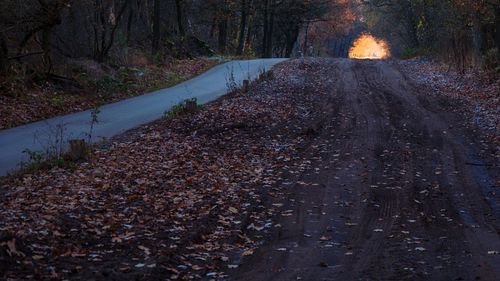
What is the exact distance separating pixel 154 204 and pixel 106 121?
8032 millimetres

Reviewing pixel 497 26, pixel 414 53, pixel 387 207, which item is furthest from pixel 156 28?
pixel 387 207

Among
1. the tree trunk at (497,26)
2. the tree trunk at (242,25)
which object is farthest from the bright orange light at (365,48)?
the tree trunk at (497,26)

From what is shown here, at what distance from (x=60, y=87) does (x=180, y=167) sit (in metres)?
10.2

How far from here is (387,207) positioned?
898cm

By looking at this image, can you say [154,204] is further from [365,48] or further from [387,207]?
[365,48]

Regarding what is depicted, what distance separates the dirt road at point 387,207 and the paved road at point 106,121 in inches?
208

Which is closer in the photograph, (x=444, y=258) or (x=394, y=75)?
(x=444, y=258)

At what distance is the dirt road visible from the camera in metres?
6.46

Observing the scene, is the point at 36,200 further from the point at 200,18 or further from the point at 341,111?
the point at 200,18

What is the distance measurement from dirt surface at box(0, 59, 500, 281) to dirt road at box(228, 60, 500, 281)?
1.1 inches

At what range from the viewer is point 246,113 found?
1680cm

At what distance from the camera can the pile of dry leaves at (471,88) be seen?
16.2m

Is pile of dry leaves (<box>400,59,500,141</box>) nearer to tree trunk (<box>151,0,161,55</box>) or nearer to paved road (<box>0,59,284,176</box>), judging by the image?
paved road (<box>0,59,284,176</box>)

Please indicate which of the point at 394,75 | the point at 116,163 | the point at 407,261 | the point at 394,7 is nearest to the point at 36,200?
the point at 116,163
